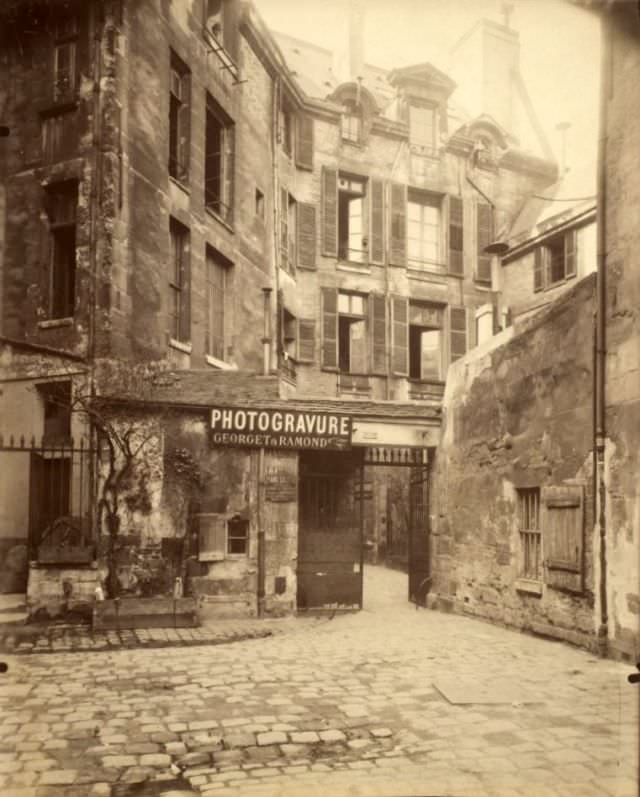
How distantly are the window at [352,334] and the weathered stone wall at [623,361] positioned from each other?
391 inches

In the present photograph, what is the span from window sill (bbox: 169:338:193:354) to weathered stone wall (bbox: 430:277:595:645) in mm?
3767

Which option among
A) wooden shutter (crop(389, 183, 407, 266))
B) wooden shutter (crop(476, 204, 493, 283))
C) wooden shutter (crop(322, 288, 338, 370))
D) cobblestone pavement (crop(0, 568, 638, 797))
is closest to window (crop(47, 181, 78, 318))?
cobblestone pavement (crop(0, 568, 638, 797))

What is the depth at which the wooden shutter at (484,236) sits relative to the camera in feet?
35.7

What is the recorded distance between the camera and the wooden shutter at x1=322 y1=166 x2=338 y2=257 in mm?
15062

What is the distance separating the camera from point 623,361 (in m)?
6.54

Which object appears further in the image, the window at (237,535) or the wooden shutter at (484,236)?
the wooden shutter at (484,236)

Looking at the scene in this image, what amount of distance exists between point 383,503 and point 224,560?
1017 centimetres

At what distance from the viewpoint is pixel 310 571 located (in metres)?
11.5

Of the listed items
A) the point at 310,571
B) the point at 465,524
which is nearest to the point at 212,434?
the point at 310,571

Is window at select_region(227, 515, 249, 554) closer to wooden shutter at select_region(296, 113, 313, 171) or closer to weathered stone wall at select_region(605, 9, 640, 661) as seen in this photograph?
weathered stone wall at select_region(605, 9, 640, 661)

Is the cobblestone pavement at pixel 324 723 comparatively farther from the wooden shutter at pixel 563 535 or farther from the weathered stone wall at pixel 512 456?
the weathered stone wall at pixel 512 456

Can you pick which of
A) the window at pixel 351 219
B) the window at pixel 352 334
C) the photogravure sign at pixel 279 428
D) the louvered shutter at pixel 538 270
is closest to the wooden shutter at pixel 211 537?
the photogravure sign at pixel 279 428

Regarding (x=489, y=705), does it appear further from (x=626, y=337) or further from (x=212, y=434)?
(x=212, y=434)

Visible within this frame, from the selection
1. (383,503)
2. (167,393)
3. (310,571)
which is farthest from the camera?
(383,503)
